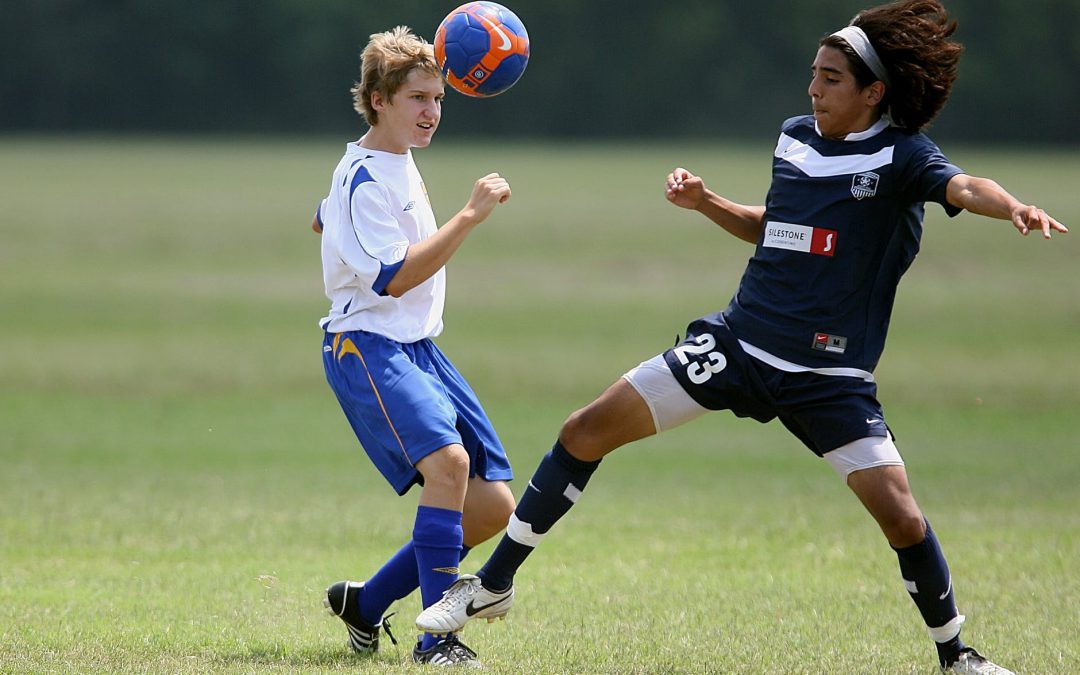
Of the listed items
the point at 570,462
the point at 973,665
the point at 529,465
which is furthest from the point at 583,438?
the point at 529,465

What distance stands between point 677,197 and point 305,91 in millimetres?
59877

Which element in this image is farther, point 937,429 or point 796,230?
point 937,429

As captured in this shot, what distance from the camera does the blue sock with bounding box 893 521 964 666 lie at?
5.00 m

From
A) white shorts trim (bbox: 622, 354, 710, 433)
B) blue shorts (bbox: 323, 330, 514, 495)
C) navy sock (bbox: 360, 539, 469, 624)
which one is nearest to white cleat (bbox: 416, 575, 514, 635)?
navy sock (bbox: 360, 539, 469, 624)

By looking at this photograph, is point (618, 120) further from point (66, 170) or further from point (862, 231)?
point (862, 231)

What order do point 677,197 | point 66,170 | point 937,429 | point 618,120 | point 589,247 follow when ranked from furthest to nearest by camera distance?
point 618,120, point 66,170, point 589,247, point 937,429, point 677,197

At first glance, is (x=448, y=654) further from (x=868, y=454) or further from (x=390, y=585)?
(x=868, y=454)

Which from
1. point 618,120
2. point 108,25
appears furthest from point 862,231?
point 108,25

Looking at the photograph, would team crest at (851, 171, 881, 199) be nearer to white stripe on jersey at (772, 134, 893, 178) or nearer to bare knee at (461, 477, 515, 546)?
white stripe on jersey at (772, 134, 893, 178)

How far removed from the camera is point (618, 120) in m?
63.1

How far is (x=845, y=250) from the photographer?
5.04 m

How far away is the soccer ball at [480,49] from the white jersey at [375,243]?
0.37 metres

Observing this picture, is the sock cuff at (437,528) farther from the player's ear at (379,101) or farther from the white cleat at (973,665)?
the white cleat at (973,665)

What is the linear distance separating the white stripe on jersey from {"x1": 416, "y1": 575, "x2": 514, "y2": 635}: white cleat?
180 centimetres
